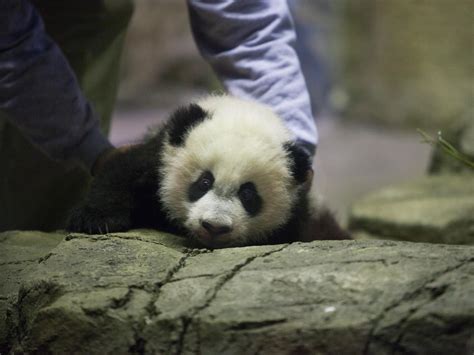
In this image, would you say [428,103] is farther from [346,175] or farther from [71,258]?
[71,258]

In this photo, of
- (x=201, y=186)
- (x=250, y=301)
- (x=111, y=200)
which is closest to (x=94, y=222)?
(x=111, y=200)

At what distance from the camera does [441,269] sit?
177 cm

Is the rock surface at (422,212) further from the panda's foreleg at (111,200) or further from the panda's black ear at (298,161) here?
the panda's foreleg at (111,200)

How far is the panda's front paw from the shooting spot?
7.63 ft

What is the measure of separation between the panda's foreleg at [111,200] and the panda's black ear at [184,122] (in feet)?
0.46

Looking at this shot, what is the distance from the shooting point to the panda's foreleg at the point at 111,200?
2.34 meters

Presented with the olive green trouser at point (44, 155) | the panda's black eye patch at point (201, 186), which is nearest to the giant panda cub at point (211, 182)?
the panda's black eye patch at point (201, 186)

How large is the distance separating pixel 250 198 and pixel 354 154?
4.89 metres

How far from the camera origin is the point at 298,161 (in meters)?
2.46

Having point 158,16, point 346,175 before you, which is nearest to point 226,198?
point 346,175

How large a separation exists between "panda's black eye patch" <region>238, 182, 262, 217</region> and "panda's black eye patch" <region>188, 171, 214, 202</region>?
0.10 m

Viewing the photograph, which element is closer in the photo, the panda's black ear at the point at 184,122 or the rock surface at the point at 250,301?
the rock surface at the point at 250,301

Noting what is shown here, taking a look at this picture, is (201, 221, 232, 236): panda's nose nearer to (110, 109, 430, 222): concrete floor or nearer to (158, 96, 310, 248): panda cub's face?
(158, 96, 310, 248): panda cub's face

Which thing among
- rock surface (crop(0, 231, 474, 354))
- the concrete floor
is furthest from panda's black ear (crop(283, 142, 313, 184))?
the concrete floor
